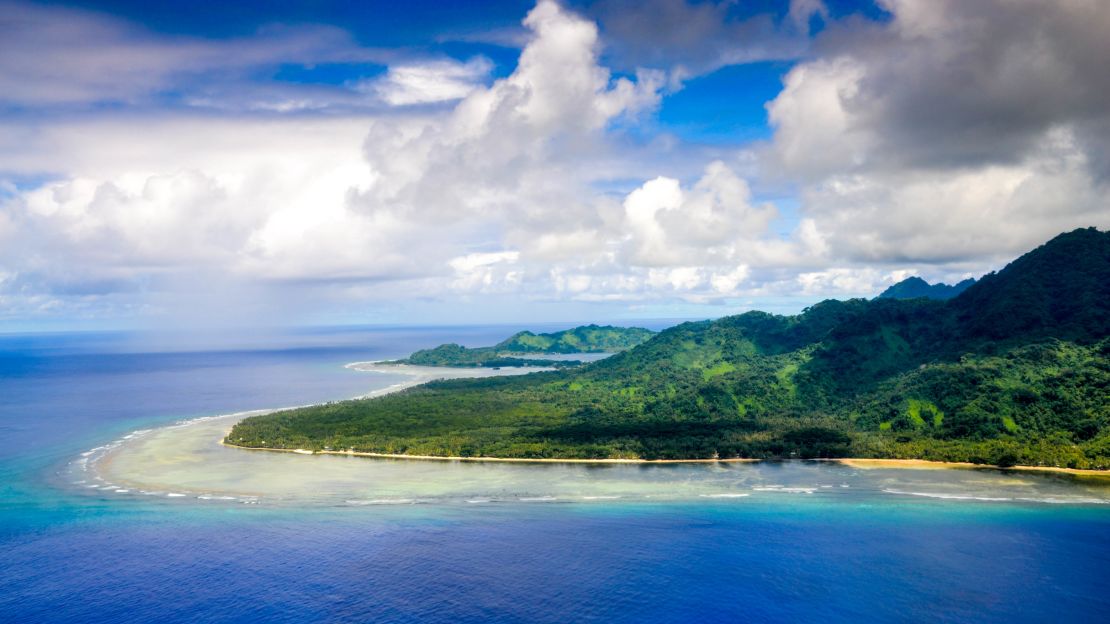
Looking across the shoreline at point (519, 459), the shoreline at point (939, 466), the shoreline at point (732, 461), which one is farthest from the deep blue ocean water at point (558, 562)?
the shoreline at point (519, 459)

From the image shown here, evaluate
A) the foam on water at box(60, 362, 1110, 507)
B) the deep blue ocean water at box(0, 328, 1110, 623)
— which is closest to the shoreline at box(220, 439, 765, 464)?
the foam on water at box(60, 362, 1110, 507)

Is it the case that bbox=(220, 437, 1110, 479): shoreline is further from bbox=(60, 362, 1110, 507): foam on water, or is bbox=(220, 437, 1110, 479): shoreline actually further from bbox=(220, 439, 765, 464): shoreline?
bbox=(60, 362, 1110, 507): foam on water

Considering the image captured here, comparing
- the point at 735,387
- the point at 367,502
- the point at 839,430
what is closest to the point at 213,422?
the point at 367,502

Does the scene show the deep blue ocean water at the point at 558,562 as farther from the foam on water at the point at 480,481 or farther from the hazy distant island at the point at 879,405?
the hazy distant island at the point at 879,405

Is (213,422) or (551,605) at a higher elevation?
(213,422)

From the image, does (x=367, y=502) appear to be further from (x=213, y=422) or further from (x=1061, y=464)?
(x=1061, y=464)

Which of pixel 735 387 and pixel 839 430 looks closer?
pixel 839 430
